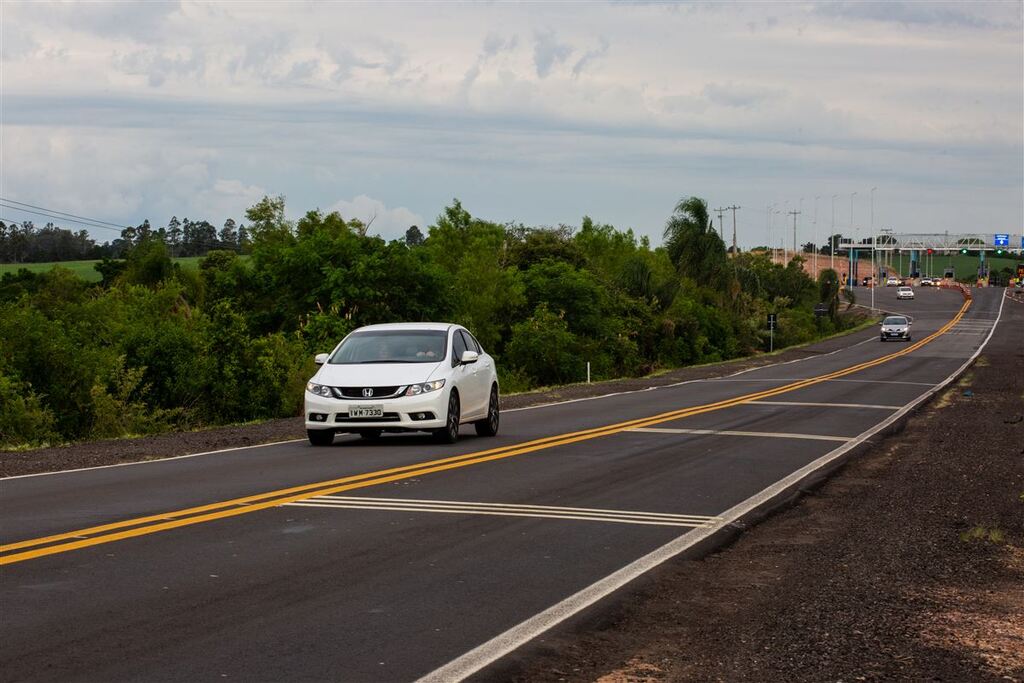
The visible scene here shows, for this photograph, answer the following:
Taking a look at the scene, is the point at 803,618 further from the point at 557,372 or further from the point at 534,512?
the point at 557,372

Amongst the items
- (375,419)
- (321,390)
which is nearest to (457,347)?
(375,419)

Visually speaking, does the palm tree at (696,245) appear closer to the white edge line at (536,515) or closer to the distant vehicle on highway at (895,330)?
the distant vehicle on highway at (895,330)

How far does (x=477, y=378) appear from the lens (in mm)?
19594

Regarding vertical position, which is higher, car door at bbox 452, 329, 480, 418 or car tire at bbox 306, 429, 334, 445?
car door at bbox 452, 329, 480, 418

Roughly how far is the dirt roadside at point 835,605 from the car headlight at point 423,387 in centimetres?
580

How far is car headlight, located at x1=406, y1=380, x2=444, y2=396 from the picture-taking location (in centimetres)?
1788

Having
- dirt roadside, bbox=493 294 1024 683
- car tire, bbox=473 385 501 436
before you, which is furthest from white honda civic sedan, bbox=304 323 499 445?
dirt roadside, bbox=493 294 1024 683

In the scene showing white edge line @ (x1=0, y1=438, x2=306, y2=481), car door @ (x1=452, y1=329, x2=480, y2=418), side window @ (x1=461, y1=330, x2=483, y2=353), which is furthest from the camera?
side window @ (x1=461, y1=330, x2=483, y2=353)

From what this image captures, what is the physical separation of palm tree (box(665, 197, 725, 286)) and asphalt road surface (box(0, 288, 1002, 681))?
2821 inches

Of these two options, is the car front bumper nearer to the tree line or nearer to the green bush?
the green bush

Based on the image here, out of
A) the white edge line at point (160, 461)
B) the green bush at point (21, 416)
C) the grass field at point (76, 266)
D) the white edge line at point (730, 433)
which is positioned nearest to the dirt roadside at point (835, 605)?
the white edge line at point (730, 433)

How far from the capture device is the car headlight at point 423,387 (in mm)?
17875

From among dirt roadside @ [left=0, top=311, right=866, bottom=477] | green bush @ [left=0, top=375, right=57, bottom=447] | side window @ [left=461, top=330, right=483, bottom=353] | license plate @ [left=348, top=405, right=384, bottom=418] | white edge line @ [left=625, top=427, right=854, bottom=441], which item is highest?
side window @ [left=461, top=330, right=483, bottom=353]

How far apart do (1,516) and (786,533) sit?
6.56 metres
